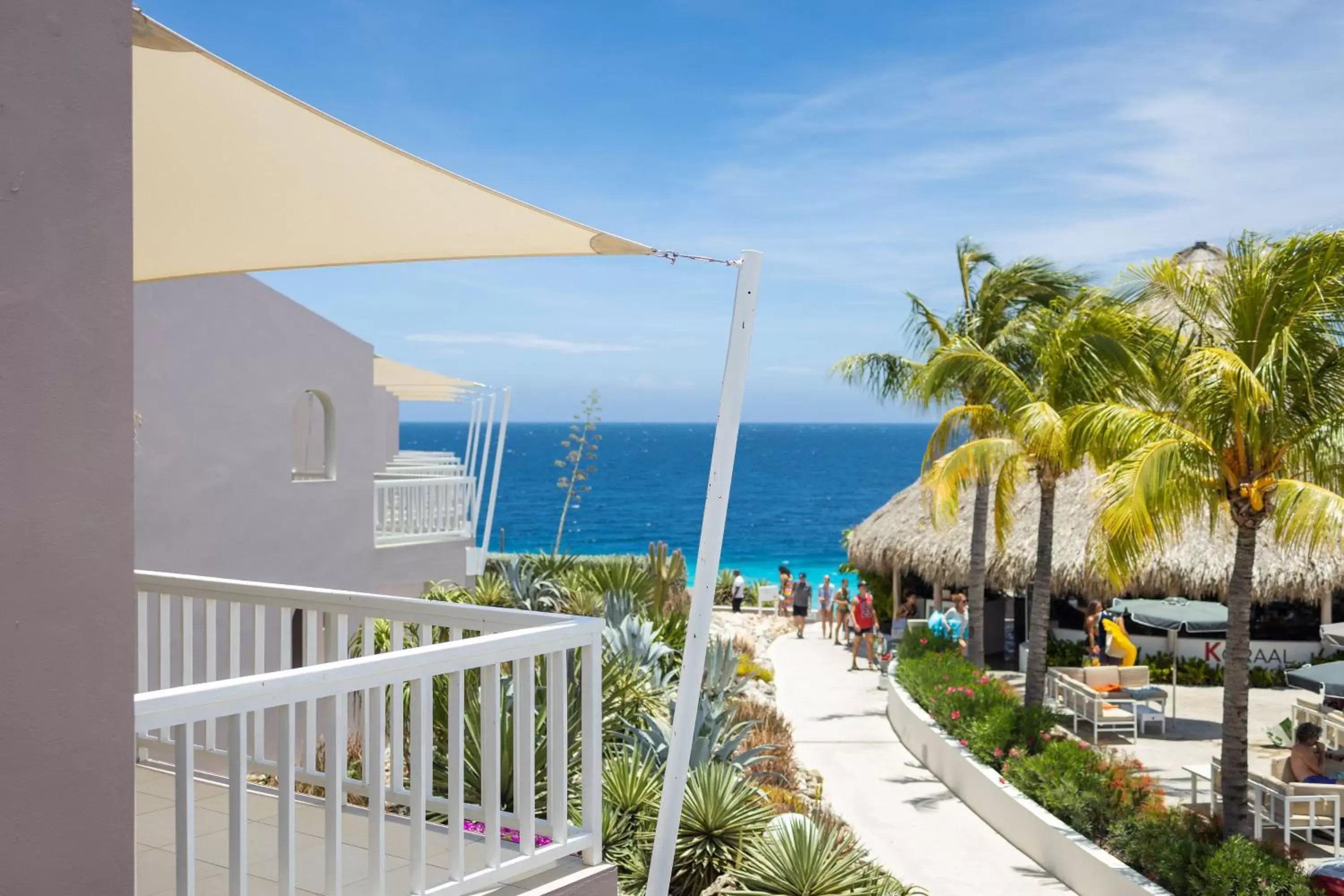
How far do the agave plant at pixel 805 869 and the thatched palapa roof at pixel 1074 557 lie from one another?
11.0 m

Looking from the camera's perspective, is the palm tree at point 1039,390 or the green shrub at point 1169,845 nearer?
the green shrub at point 1169,845

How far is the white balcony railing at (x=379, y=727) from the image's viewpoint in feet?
11.5

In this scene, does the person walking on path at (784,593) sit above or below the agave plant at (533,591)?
below

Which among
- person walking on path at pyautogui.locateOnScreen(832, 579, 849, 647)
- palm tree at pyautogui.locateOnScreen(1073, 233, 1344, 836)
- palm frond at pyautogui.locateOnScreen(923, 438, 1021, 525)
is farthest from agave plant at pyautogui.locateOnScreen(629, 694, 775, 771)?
person walking on path at pyautogui.locateOnScreen(832, 579, 849, 647)

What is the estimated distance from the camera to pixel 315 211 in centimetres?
510

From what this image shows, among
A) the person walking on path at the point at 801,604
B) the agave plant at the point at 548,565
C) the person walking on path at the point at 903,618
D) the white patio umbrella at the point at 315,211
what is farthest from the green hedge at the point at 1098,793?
the person walking on path at the point at 801,604

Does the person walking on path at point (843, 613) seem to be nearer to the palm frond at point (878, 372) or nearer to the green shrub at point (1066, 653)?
the green shrub at point (1066, 653)

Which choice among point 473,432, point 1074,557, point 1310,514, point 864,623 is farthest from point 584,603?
point 1074,557

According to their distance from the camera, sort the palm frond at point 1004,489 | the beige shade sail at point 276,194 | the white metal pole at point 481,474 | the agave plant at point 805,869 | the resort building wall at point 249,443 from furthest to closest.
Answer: the white metal pole at point 481,474 → the palm frond at point 1004,489 → the resort building wall at point 249,443 → the agave plant at point 805,869 → the beige shade sail at point 276,194

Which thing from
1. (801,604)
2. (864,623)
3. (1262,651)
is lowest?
(801,604)

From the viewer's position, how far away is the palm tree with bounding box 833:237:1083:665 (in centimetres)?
1759

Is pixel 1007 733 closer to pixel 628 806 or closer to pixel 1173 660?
pixel 1173 660

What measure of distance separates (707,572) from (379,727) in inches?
71.0

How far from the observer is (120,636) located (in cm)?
288
